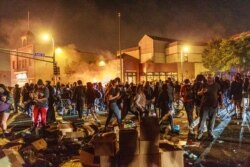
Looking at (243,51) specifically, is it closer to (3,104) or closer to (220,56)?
(220,56)

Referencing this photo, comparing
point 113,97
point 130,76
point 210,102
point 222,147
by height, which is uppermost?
point 130,76

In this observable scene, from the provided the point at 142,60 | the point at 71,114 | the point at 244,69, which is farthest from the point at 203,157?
the point at 142,60

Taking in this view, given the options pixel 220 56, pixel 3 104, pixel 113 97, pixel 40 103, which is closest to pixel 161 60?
pixel 220 56

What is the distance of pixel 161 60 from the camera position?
54.2 m

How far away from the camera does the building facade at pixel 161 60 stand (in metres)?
49.2

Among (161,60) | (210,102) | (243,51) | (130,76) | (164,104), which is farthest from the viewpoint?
(161,60)

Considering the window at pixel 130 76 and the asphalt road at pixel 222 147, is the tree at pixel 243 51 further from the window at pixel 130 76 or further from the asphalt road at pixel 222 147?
the asphalt road at pixel 222 147

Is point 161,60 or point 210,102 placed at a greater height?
point 161,60

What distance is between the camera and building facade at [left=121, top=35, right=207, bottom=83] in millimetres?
49250

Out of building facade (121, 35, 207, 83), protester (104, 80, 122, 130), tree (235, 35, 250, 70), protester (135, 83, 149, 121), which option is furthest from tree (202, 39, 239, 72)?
protester (104, 80, 122, 130)

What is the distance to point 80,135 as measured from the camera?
10.5 metres

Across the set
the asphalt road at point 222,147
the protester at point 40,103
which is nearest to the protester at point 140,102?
the asphalt road at point 222,147

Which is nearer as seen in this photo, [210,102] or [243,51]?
[210,102]

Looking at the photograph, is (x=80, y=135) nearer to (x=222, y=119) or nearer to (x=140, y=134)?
(x=140, y=134)
